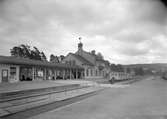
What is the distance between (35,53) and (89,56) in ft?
85.6

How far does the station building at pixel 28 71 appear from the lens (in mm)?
20562

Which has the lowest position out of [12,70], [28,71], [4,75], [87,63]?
[4,75]

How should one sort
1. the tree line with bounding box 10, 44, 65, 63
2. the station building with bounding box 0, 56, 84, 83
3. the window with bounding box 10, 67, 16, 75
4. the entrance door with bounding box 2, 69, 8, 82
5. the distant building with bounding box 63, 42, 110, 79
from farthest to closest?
the tree line with bounding box 10, 44, 65, 63
the distant building with bounding box 63, 42, 110, 79
the window with bounding box 10, 67, 16, 75
the station building with bounding box 0, 56, 84, 83
the entrance door with bounding box 2, 69, 8, 82

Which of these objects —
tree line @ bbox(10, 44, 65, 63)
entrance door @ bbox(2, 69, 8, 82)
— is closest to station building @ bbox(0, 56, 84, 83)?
entrance door @ bbox(2, 69, 8, 82)

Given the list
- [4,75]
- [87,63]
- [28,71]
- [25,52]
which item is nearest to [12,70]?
[4,75]

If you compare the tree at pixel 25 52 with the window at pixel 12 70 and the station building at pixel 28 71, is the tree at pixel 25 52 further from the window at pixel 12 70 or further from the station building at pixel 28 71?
the window at pixel 12 70

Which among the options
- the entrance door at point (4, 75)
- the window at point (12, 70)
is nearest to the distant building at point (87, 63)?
the window at point (12, 70)

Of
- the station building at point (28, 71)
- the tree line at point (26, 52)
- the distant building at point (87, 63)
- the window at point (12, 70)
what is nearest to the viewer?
the station building at point (28, 71)

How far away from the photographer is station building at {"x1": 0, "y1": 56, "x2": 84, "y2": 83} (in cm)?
2056

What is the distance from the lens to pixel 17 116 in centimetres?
652

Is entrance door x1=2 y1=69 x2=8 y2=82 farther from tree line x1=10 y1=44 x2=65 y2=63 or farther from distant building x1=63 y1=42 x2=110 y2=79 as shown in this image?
tree line x1=10 y1=44 x2=65 y2=63

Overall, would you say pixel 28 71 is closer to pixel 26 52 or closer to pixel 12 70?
pixel 12 70

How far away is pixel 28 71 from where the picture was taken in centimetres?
2652

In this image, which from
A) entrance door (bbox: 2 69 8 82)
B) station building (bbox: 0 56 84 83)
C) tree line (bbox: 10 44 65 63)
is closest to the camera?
entrance door (bbox: 2 69 8 82)
